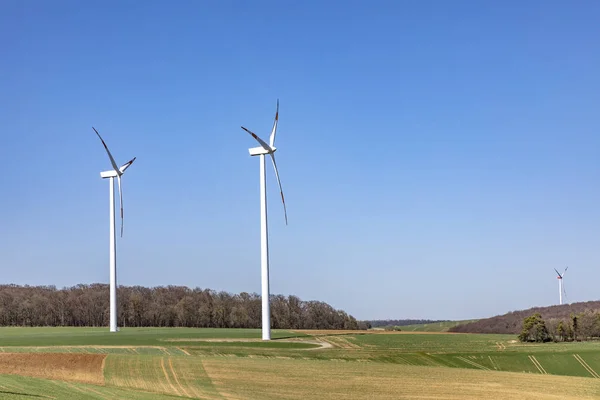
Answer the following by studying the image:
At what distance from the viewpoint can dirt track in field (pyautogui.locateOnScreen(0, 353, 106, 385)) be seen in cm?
4244

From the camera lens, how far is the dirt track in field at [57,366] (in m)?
42.4

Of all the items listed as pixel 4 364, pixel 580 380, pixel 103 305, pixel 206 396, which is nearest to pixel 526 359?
pixel 580 380

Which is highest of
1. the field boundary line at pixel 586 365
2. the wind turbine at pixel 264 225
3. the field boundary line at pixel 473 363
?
the wind turbine at pixel 264 225

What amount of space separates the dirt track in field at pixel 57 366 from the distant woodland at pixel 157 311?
86.0 metres

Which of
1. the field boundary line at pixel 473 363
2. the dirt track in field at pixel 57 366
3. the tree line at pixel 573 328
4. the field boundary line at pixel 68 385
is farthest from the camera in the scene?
the tree line at pixel 573 328

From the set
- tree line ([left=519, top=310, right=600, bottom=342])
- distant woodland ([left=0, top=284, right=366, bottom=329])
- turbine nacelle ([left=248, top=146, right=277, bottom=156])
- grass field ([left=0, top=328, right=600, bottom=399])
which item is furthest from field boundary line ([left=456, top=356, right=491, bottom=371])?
distant woodland ([left=0, top=284, right=366, bottom=329])

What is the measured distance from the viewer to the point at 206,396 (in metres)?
36.7

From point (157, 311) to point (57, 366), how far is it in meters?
94.1

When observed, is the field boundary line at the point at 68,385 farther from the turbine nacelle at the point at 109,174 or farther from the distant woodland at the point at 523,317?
the distant woodland at the point at 523,317

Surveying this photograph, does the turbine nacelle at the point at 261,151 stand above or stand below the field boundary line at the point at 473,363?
above

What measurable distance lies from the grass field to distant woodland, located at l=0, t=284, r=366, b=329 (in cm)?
6848

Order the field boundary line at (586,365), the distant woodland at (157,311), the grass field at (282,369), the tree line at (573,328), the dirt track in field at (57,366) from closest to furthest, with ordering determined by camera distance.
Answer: the grass field at (282,369), the dirt track in field at (57,366), the field boundary line at (586,365), the tree line at (573,328), the distant woodland at (157,311)

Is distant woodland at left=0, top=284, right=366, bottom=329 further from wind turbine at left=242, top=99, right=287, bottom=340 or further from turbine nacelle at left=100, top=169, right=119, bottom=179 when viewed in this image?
wind turbine at left=242, top=99, right=287, bottom=340

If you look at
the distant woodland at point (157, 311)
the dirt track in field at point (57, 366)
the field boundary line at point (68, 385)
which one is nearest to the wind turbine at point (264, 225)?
the dirt track in field at point (57, 366)
